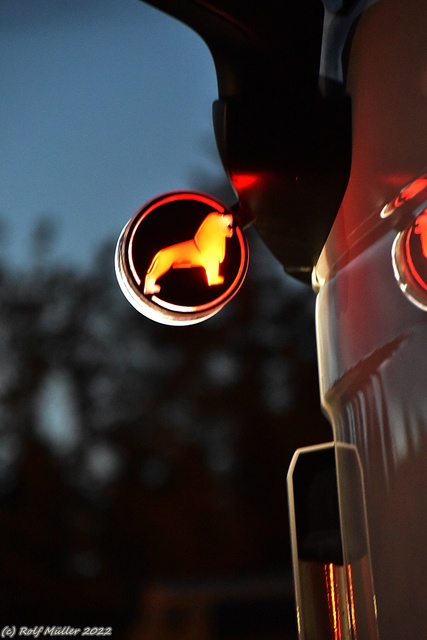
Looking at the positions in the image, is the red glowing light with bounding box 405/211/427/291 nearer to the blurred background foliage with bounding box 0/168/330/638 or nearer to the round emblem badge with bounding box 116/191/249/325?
the round emblem badge with bounding box 116/191/249/325

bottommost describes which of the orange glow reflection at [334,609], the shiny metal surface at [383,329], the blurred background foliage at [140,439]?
the orange glow reflection at [334,609]

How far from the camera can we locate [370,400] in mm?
823

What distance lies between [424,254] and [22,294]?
3283mm

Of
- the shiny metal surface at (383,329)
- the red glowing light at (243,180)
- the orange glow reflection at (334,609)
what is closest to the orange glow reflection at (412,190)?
the shiny metal surface at (383,329)

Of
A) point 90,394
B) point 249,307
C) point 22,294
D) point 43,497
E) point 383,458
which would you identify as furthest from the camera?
point 22,294

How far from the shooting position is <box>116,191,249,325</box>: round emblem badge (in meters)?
0.84

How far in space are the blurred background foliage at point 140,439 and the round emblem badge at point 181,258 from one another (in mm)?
1538

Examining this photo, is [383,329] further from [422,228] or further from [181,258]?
[181,258]

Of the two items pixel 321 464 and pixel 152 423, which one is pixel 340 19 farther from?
pixel 152 423

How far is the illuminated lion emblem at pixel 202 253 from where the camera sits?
834 millimetres

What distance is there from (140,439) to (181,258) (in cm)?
276

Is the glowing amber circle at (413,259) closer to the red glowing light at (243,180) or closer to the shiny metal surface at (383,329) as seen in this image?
the shiny metal surface at (383,329)

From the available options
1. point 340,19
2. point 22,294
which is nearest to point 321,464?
point 340,19

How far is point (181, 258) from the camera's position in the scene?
831 millimetres
